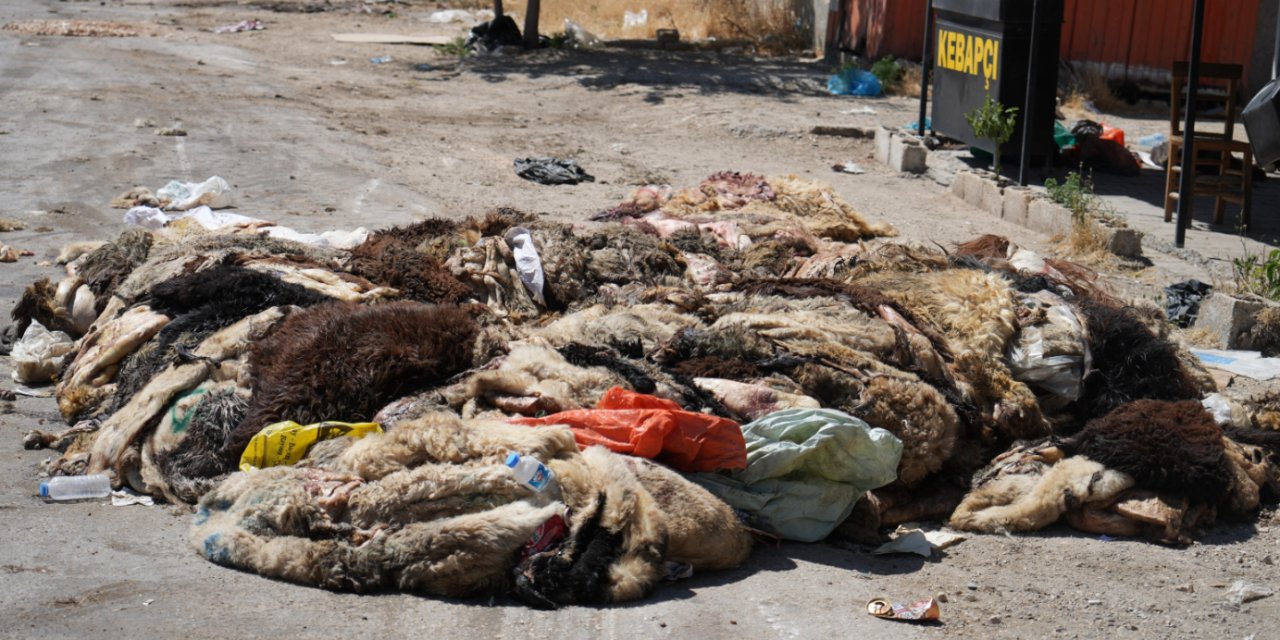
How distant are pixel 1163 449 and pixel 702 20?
756 inches

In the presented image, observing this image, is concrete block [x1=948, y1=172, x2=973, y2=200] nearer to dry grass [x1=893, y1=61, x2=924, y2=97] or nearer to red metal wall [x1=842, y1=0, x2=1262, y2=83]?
red metal wall [x1=842, y1=0, x2=1262, y2=83]

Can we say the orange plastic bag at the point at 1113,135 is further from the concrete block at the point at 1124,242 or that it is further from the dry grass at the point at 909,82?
the dry grass at the point at 909,82

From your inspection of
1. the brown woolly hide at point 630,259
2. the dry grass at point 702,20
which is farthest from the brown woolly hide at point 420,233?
the dry grass at point 702,20

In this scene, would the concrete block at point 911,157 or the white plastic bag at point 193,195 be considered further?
the concrete block at point 911,157

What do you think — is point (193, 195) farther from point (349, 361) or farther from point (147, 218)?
point (349, 361)

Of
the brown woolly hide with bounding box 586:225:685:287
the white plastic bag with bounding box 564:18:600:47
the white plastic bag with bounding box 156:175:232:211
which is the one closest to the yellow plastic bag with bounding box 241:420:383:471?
the brown woolly hide with bounding box 586:225:685:287

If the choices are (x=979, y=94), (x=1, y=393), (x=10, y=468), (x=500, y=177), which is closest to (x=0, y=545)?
(x=10, y=468)

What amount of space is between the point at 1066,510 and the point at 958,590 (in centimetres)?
90

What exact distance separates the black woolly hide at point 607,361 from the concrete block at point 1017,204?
5760 millimetres

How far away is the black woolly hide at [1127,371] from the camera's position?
228 inches

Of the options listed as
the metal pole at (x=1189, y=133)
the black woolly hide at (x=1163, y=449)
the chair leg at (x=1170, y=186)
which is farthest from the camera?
the chair leg at (x=1170, y=186)

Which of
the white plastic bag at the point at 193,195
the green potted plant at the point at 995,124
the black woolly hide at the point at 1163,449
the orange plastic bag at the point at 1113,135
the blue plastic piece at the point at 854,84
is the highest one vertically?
the blue plastic piece at the point at 854,84

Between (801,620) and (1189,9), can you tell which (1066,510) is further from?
(1189,9)

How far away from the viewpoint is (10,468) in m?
5.25
